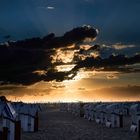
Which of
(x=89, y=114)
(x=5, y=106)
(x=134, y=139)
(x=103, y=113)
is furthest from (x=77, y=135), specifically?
(x=89, y=114)

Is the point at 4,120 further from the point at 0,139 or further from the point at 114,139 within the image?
the point at 114,139

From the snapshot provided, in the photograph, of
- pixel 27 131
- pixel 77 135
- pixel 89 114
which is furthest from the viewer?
pixel 89 114

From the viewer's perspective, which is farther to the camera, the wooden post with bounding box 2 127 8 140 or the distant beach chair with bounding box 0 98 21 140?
the distant beach chair with bounding box 0 98 21 140

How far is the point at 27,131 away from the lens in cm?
5212

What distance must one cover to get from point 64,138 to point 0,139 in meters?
14.5

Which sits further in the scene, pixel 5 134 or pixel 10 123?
pixel 10 123

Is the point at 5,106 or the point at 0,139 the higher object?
the point at 5,106

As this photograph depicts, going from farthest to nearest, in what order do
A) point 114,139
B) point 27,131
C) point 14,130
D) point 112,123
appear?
point 112,123 < point 27,131 < point 114,139 < point 14,130

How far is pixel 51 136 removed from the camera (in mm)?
46906

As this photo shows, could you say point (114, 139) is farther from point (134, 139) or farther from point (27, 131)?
point (27, 131)

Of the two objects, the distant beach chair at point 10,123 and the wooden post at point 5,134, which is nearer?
the wooden post at point 5,134

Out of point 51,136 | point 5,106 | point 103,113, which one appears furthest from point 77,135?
point 103,113

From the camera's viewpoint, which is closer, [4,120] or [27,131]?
[4,120]

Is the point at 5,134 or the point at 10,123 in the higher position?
the point at 10,123
